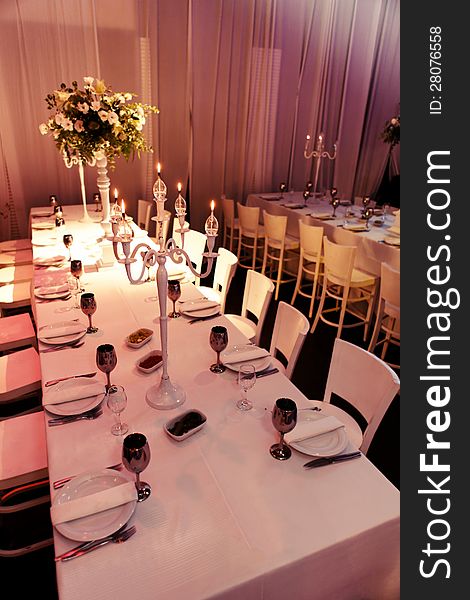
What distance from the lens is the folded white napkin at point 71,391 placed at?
155cm

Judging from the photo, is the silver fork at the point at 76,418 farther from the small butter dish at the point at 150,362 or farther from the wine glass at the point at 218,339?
the wine glass at the point at 218,339

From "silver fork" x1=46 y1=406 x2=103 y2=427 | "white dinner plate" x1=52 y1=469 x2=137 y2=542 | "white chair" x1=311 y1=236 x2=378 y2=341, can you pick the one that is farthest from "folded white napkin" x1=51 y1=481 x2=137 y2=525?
"white chair" x1=311 y1=236 x2=378 y2=341

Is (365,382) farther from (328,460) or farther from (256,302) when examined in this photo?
(256,302)

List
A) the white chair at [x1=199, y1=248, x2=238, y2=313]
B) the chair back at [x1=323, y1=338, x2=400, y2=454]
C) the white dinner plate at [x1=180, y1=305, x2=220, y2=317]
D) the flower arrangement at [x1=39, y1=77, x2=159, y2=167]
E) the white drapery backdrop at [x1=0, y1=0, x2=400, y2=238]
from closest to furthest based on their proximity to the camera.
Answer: the chair back at [x1=323, y1=338, x2=400, y2=454] → the white dinner plate at [x1=180, y1=305, x2=220, y2=317] → the flower arrangement at [x1=39, y1=77, x2=159, y2=167] → the white chair at [x1=199, y1=248, x2=238, y2=313] → the white drapery backdrop at [x1=0, y1=0, x2=400, y2=238]

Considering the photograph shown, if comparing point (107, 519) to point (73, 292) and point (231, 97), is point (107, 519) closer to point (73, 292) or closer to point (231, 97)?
point (73, 292)

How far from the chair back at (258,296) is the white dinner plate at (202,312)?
0.34 m

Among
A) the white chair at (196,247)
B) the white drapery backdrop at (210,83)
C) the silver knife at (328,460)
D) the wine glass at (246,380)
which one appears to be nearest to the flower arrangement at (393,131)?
the white drapery backdrop at (210,83)

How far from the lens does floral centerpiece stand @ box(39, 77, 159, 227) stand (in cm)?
290

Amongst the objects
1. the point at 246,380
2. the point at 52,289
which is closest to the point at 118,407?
the point at 246,380

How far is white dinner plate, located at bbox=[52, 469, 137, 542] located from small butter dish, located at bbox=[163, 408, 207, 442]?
0.72 feet

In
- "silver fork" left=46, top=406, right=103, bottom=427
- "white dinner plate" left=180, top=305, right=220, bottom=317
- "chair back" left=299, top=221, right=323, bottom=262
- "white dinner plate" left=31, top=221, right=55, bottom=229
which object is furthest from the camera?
"chair back" left=299, top=221, right=323, bottom=262

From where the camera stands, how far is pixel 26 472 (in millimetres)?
1623

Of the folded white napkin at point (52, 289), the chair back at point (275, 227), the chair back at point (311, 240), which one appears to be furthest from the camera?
the chair back at point (275, 227)

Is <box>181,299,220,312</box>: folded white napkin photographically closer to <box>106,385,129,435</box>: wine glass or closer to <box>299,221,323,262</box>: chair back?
<box>106,385,129,435</box>: wine glass
